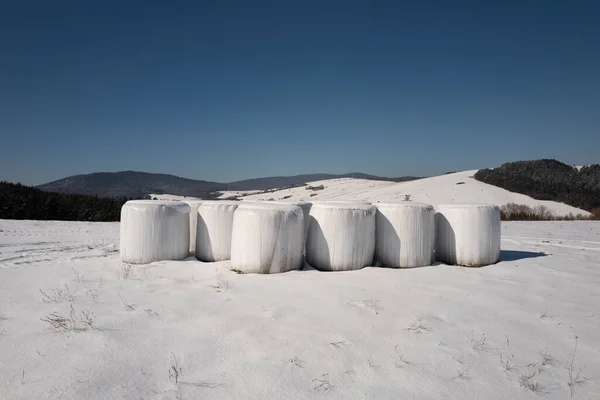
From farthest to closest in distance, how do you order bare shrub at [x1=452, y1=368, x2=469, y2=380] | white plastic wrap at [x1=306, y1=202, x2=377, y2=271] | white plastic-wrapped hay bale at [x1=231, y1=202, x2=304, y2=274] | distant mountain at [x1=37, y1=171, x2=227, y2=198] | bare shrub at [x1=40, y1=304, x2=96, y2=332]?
distant mountain at [x1=37, y1=171, x2=227, y2=198] → white plastic wrap at [x1=306, y1=202, x2=377, y2=271] → white plastic-wrapped hay bale at [x1=231, y1=202, x2=304, y2=274] → bare shrub at [x1=40, y1=304, x2=96, y2=332] → bare shrub at [x1=452, y1=368, x2=469, y2=380]

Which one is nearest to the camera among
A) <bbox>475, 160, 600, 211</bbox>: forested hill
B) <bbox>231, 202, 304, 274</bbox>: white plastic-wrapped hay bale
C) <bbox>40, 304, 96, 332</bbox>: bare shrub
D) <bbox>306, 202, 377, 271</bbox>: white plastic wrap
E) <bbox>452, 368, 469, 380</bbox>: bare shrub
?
<bbox>452, 368, 469, 380</bbox>: bare shrub

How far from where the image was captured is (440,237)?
4996 millimetres

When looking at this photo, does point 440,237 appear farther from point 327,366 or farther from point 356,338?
point 327,366

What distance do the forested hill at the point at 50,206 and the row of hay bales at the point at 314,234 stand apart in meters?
10.8

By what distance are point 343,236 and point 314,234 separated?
1.31 feet

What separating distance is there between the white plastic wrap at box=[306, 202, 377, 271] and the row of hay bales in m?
0.01

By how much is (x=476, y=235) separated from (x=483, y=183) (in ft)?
80.7

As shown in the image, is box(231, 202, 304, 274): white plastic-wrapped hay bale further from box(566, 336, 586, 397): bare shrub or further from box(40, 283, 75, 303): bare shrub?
box(566, 336, 586, 397): bare shrub

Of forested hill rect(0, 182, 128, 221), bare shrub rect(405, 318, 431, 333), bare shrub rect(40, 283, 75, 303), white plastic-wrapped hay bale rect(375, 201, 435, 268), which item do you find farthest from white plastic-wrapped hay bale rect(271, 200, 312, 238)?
forested hill rect(0, 182, 128, 221)

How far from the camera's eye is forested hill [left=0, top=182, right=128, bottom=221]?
1271 centimetres

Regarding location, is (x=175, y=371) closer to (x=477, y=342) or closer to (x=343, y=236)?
(x=477, y=342)

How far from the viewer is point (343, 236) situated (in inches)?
173

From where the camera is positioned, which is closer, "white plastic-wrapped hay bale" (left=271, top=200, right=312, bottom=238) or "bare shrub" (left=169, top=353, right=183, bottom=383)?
"bare shrub" (left=169, top=353, right=183, bottom=383)

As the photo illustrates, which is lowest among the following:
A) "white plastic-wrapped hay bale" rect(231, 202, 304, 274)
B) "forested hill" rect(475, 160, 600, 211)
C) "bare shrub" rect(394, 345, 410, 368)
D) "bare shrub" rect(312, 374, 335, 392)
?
"bare shrub" rect(312, 374, 335, 392)
